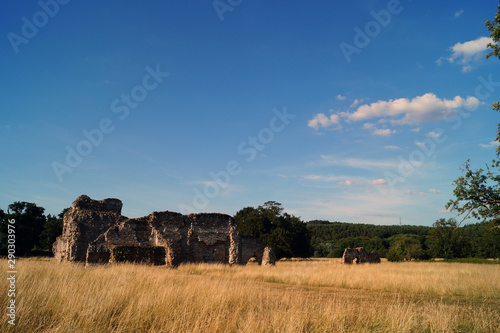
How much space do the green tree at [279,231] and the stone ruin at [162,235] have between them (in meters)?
10.5

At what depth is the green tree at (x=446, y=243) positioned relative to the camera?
42188mm

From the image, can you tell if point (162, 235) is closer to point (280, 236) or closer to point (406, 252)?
point (280, 236)

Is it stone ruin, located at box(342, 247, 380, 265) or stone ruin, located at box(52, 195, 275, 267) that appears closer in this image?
stone ruin, located at box(52, 195, 275, 267)

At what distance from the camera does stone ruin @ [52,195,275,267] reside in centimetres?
2053

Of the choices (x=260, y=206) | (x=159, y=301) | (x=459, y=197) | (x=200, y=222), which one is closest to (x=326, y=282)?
(x=459, y=197)

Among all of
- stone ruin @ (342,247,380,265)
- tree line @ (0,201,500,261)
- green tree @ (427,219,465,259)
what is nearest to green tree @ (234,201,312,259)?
tree line @ (0,201,500,261)

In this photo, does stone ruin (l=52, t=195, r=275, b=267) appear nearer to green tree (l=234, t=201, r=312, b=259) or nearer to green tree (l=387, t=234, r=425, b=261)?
green tree (l=234, t=201, r=312, b=259)

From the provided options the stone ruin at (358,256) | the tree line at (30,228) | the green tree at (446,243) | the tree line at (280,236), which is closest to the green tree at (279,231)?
the tree line at (280,236)

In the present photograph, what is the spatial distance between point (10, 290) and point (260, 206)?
40.8 metres

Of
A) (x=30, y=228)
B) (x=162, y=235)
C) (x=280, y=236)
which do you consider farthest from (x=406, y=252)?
(x=30, y=228)

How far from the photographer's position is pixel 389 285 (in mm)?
11672

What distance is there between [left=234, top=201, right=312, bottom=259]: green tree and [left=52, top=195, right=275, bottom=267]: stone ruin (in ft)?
34.6

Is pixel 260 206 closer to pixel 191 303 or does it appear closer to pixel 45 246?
pixel 45 246

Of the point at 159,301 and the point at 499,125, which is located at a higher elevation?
the point at 499,125
